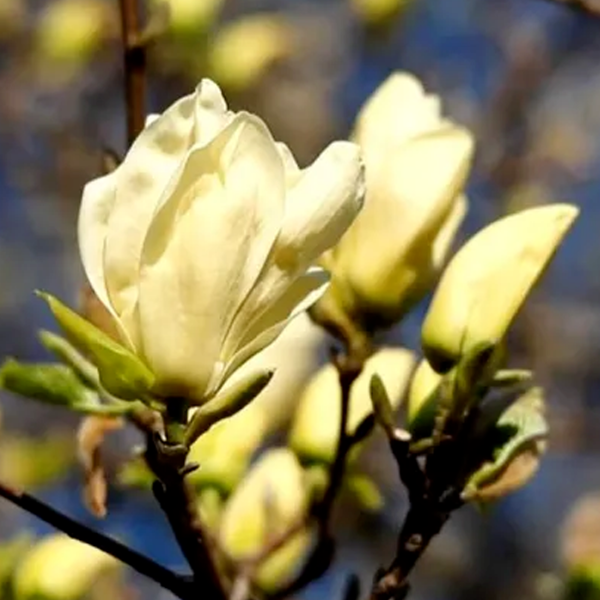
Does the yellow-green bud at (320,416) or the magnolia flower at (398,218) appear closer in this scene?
the magnolia flower at (398,218)

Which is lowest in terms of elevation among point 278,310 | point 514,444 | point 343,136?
point 343,136

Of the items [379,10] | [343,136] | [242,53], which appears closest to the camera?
[242,53]

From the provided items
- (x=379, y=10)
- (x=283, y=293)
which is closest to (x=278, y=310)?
(x=283, y=293)

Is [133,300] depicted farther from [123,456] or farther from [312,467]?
[123,456]

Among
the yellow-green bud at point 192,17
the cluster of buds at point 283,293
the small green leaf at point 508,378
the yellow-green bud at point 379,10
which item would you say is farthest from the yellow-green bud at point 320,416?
the yellow-green bud at point 379,10

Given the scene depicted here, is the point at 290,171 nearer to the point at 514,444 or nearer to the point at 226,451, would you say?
the point at 514,444

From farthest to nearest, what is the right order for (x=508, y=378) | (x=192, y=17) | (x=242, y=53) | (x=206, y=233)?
1. (x=242, y=53)
2. (x=192, y=17)
3. (x=508, y=378)
4. (x=206, y=233)

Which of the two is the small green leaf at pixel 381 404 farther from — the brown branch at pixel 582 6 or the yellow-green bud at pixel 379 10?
the yellow-green bud at pixel 379 10
